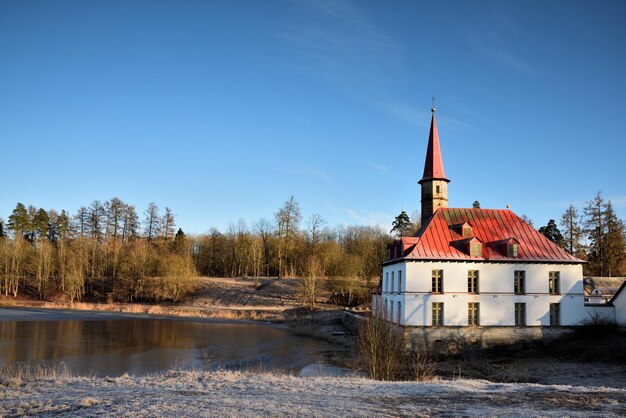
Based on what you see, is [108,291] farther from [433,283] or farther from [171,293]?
[433,283]

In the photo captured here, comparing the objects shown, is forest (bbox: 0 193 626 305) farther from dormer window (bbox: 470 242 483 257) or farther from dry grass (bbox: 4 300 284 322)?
dormer window (bbox: 470 242 483 257)

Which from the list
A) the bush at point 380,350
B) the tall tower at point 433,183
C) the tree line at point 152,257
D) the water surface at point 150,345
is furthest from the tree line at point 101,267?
the bush at point 380,350

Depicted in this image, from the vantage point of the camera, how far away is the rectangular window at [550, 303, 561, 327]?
30.3 meters

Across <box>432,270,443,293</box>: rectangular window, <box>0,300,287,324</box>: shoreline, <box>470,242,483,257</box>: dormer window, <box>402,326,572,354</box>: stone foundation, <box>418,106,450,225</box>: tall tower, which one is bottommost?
<box>0,300,287,324</box>: shoreline

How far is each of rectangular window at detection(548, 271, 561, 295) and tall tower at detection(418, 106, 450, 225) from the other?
28.0 ft

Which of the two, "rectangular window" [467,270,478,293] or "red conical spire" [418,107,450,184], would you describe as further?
"red conical spire" [418,107,450,184]

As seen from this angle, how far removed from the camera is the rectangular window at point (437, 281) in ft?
96.7

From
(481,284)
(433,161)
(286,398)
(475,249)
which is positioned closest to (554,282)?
(481,284)

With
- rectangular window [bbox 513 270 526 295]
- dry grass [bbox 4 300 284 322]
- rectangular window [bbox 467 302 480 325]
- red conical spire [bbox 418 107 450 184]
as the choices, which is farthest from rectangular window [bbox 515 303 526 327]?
dry grass [bbox 4 300 284 322]

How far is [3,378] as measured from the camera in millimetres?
15906

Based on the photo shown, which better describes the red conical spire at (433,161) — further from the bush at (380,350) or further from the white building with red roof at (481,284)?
the bush at (380,350)

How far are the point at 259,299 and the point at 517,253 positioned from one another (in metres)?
38.5

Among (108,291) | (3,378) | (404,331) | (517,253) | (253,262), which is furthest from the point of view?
(253,262)

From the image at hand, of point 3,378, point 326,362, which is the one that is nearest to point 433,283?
point 326,362
